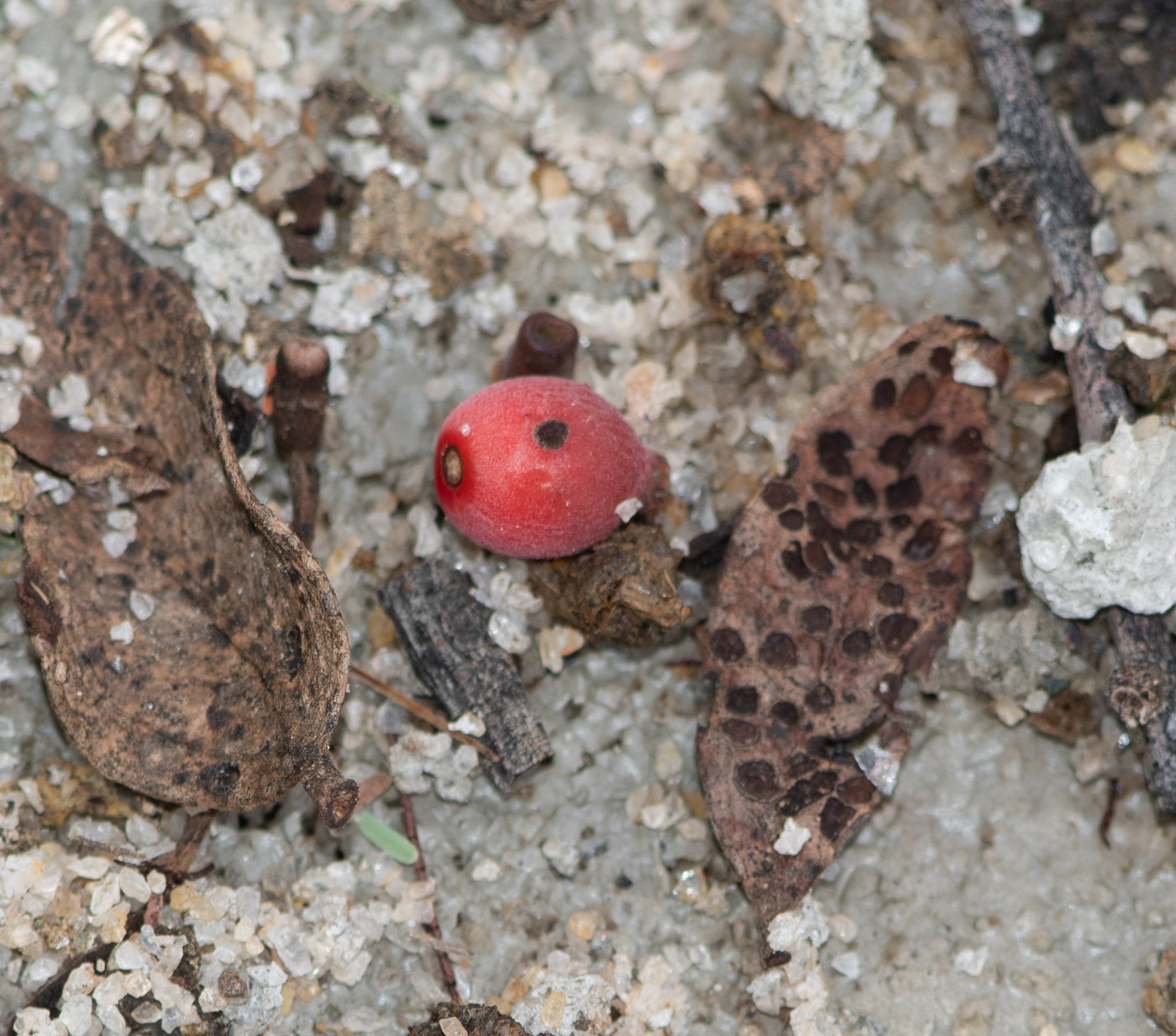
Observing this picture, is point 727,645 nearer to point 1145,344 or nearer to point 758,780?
point 758,780

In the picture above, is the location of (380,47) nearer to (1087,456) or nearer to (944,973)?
(1087,456)

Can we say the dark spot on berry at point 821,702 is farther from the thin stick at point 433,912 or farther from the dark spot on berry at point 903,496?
the thin stick at point 433,912

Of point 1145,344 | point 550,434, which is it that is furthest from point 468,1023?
point 1145,344

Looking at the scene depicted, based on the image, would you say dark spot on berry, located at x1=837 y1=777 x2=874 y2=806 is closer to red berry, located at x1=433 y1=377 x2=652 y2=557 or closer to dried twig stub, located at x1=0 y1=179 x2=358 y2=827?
red berry, located at x1=433 y1=377 x2=652 y2=557

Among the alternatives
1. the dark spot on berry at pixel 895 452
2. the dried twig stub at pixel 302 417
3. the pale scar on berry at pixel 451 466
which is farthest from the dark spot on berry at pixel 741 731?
the dried twig stub at pixel 302 417

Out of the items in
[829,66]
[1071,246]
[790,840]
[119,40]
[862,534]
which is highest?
[119,40]

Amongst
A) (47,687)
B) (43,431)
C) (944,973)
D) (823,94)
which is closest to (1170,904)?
(944,973)

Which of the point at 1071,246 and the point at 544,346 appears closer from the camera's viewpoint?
the point at 544,346
